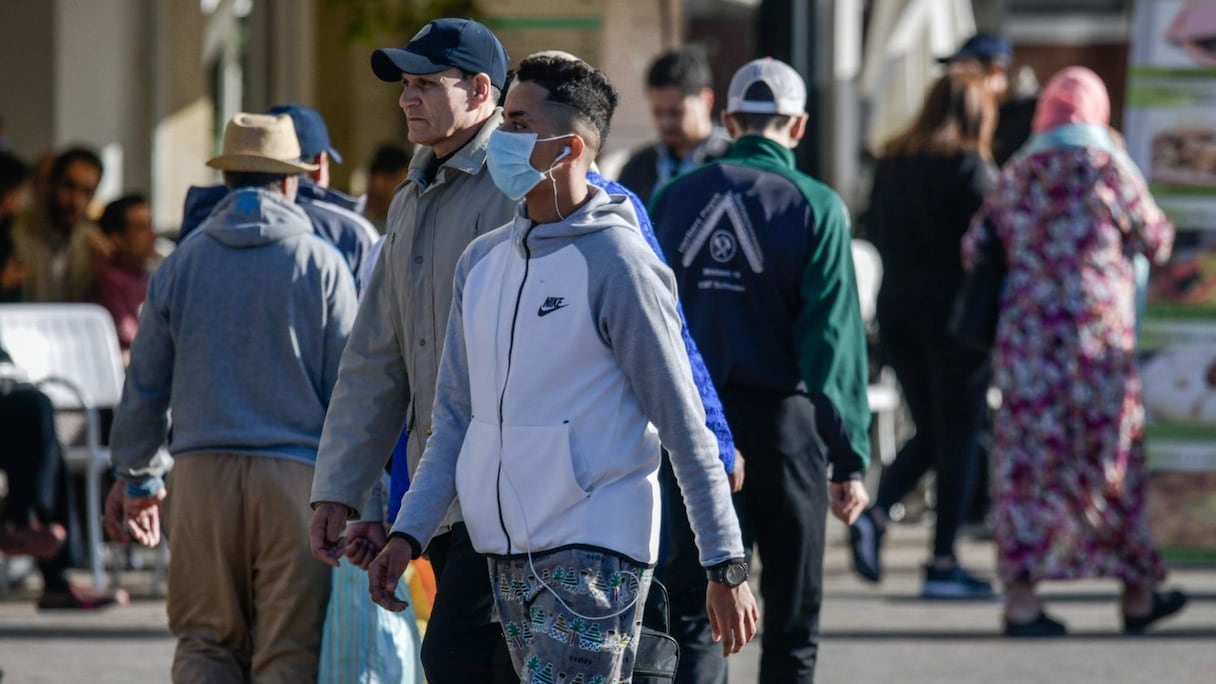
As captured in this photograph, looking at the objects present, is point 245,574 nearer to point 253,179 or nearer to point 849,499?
point 253,179

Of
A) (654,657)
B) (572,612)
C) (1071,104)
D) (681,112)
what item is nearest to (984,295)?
(1071,104)

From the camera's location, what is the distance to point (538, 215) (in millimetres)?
4465

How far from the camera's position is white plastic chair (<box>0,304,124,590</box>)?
998 centimetres

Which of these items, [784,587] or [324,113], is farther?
[324,113]

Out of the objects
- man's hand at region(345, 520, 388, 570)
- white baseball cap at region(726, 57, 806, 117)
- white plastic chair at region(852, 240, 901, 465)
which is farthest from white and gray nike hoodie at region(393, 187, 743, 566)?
white plastic chair at region(852, 240, 901, 465)

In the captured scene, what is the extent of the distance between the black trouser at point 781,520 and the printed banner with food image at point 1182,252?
4350 millimetres

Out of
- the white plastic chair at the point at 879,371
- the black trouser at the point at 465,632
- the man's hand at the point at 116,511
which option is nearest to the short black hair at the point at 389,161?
the white plastic chair at the point at 879,371

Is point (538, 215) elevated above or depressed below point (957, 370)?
above

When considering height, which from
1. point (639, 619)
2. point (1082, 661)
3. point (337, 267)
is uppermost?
point (337, 267)

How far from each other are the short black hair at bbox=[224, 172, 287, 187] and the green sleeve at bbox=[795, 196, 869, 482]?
1.43 m

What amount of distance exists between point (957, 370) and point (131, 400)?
4.78 meters

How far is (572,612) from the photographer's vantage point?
429 centimetres

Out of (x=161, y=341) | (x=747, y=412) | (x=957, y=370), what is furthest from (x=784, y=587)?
(x=957, y=370)

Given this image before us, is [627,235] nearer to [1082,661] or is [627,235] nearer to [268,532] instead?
[268,532]
